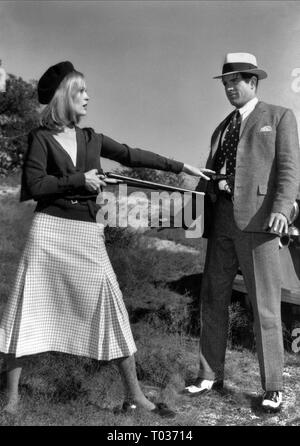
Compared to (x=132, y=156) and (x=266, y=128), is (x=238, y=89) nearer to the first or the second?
(x=266, y=128)

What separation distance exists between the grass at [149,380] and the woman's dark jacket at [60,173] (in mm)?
1086

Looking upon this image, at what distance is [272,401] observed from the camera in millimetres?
3482

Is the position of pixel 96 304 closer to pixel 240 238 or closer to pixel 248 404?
pixel 240 238

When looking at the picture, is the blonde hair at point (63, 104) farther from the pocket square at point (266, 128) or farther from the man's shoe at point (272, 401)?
the man's shoe at point (272, 401)

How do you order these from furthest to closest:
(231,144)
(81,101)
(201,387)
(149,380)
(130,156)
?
(149,380)
(201,387)
(231,144)
(130,156)
(81,101)

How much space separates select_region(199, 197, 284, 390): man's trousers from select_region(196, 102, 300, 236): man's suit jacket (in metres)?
0.14

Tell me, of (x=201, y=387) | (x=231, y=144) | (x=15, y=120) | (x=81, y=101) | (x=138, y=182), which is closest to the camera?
(x=81, y=101)

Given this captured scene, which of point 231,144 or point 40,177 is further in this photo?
point 231,144

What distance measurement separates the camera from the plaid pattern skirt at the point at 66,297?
10.3 feet

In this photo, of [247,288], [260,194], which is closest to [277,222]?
[260,194]

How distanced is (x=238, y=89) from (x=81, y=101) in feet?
3.38

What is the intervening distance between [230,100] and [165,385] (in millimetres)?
1909

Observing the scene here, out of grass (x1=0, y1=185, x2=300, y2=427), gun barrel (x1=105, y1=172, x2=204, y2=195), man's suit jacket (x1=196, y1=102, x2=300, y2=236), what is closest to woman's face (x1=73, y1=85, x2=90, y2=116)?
gun barrel (x1=105, y1=172, x2=204, y2=195)

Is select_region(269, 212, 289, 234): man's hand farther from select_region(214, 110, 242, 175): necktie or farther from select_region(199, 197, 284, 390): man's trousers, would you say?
select_region(214, 110, 242, 175): necktie
